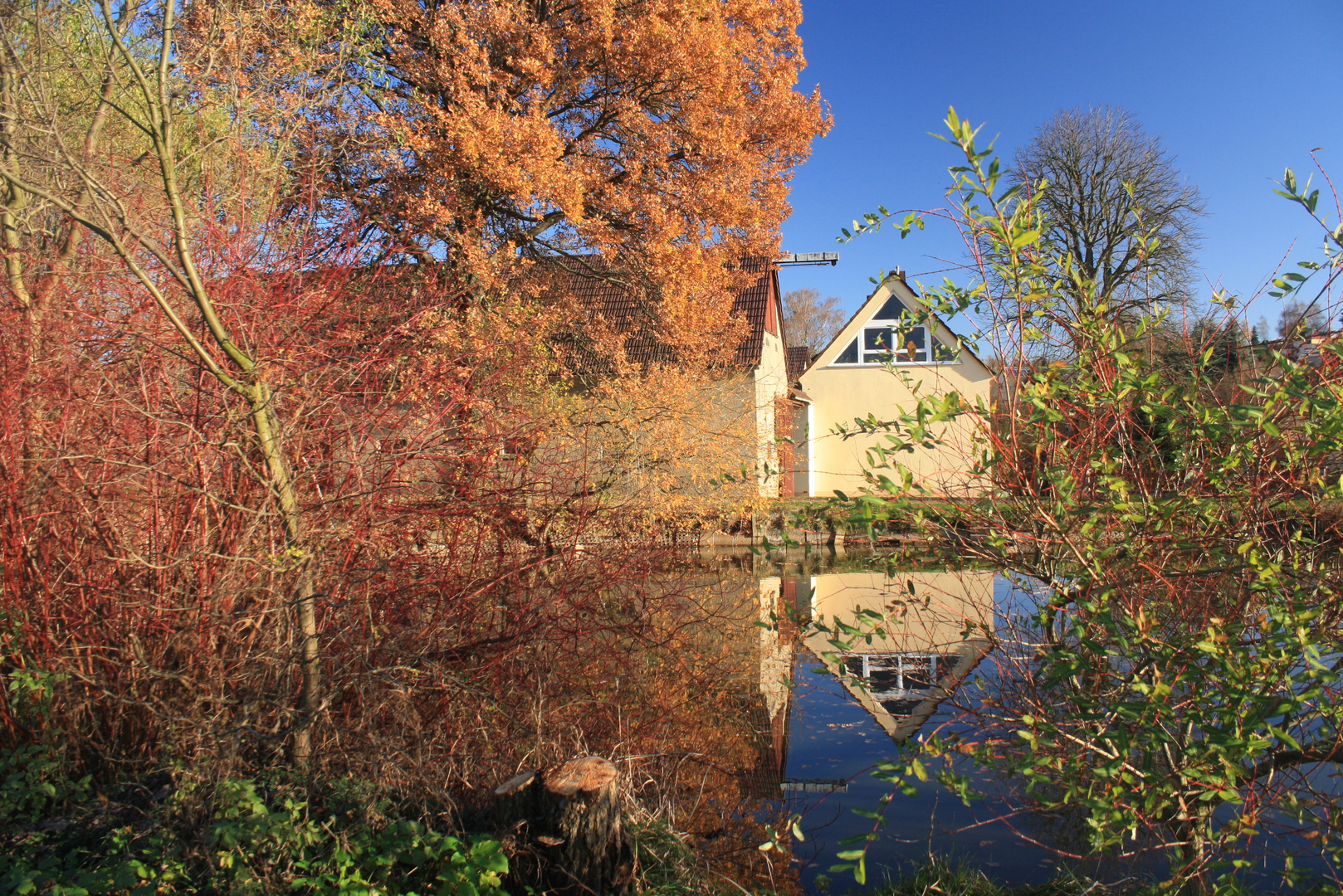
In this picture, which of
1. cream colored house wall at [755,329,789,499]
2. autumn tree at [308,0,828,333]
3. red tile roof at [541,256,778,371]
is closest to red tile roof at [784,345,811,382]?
cream colored house wall at [755,329,789,499]

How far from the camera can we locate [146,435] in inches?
164

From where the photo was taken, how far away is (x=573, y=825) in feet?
11.0

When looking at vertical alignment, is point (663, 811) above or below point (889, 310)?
below

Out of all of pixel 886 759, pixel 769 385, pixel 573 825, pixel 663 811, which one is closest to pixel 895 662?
pixel 886 759

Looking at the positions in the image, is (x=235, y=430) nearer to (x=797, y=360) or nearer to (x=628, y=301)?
(x=628, y=301)

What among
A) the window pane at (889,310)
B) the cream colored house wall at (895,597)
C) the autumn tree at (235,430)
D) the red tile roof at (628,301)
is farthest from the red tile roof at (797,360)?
the autumn tree at (235,430)

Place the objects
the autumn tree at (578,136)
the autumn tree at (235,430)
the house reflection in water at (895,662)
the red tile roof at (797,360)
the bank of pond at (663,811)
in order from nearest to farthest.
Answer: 1. the bank of pond at (663,811)
2. the autumn tree at (235,430)
3. the house reflection in water at (895,662)
4. the autumn tree at (578,136)
5. the red tile roof at (797,360)

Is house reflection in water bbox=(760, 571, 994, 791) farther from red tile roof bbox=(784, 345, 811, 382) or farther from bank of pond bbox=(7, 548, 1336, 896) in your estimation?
red tile roof bbox=(784, 345, 811, 382)

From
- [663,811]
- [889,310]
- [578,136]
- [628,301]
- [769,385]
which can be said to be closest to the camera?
[663,811]

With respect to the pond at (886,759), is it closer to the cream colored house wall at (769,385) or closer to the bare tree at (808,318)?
the cream colored house wall at (769,385)

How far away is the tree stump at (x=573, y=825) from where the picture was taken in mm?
3365

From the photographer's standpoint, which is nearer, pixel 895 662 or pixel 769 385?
pixel 895 662

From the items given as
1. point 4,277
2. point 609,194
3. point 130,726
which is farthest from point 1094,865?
point 609,194

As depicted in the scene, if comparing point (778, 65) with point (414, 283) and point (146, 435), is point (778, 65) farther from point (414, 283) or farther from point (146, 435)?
point (146, 435)
